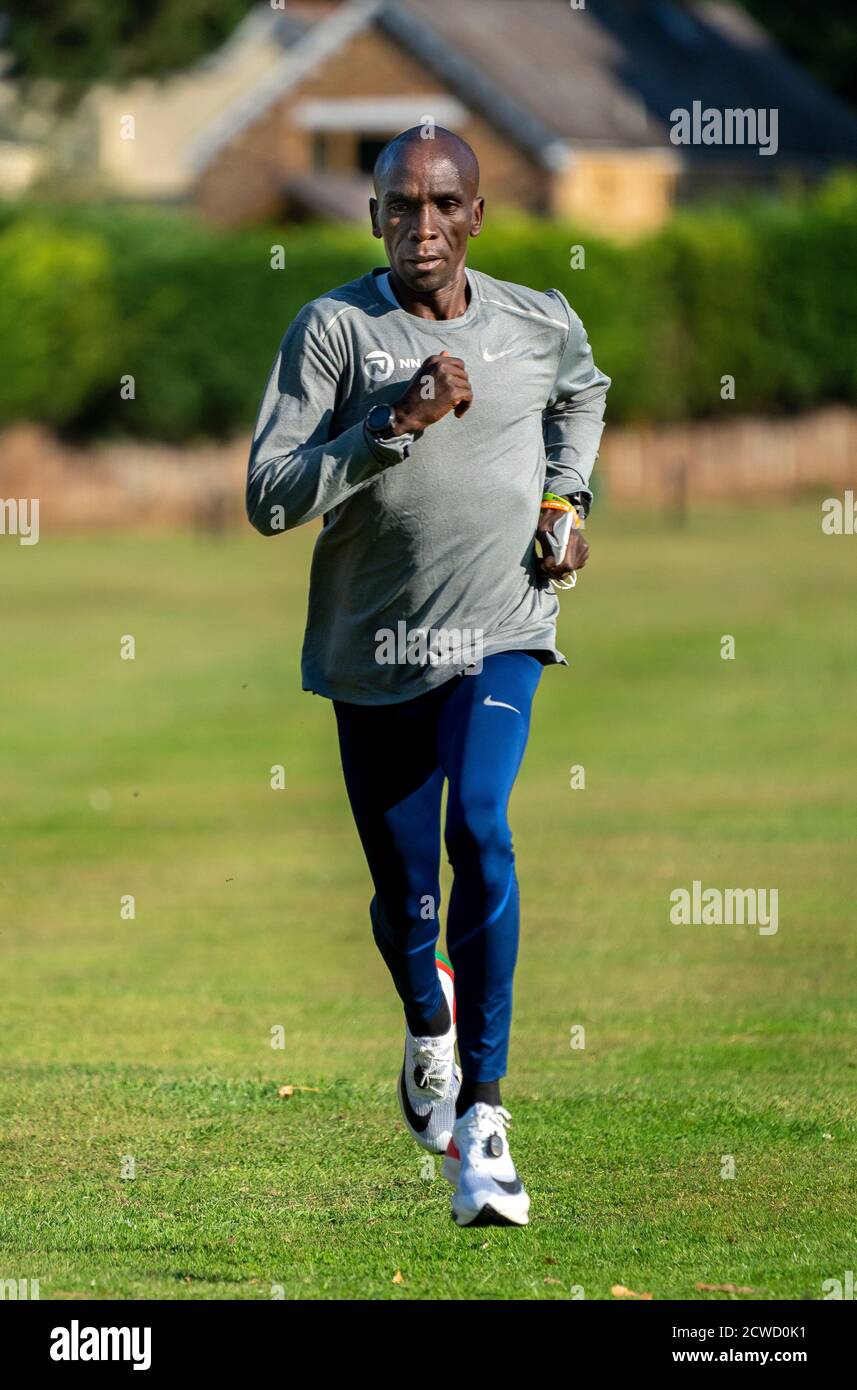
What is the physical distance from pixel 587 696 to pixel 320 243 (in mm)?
24276

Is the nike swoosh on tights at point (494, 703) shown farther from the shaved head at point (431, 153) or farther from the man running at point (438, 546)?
the shaved head at point (431, 153)

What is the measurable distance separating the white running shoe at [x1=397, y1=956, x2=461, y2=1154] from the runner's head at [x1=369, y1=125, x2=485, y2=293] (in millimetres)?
1967

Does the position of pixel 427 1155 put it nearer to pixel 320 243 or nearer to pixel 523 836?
pixel 523 836

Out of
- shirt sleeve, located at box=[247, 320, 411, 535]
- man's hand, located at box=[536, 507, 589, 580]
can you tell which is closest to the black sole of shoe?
man's hand, located at box=[536, 507, 589, 580]

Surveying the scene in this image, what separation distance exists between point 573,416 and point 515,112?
2003 inches

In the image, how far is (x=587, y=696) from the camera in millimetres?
21812

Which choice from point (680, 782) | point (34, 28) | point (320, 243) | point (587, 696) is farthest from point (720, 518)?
point (680, 782)

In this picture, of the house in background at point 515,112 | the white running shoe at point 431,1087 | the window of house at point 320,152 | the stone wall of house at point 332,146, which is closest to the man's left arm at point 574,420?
the white running shoe at point 431,1087

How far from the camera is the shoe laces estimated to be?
682 cm

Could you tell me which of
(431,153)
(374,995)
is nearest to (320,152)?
(374,995)

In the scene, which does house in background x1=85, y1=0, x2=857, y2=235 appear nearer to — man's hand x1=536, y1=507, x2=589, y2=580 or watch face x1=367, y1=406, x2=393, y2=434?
man's hand x1=536, y1=507, x2=589, y2=580

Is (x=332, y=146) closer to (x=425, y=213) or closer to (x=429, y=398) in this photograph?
(x=425, y=213)

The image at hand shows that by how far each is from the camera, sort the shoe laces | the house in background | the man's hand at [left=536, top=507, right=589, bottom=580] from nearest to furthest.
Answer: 1. the man's hand at [left=536, top=507, right=589, bottom=580]
2. the shoe laces
3. the house in background

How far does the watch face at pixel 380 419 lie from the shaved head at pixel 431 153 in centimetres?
67
